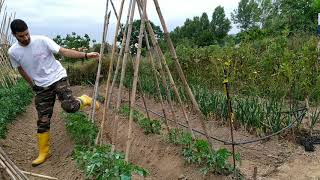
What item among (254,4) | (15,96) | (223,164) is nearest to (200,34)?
(254,4)

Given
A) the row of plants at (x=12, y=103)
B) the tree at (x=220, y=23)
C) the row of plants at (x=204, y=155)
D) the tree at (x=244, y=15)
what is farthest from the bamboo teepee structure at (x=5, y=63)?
the tree at (x=244, y=15)

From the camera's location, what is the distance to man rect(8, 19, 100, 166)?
16.7 feet

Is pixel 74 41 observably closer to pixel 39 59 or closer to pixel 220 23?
pixel 39 59

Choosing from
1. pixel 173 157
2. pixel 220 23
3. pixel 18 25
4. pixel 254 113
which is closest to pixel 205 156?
pixel 173 157

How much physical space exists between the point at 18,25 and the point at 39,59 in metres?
0.50

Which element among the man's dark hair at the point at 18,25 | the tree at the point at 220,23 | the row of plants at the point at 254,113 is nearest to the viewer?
the man's dark hair at the point at 18,25

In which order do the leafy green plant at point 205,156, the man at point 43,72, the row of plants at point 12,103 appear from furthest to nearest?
the row of plants at point 12,103
the man at point 43,72
the leafy green plant at point 205,156

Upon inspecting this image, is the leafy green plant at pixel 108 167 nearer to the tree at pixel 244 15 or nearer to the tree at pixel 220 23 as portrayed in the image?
the tree at pixel 220 23

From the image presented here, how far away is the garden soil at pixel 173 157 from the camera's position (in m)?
4.50

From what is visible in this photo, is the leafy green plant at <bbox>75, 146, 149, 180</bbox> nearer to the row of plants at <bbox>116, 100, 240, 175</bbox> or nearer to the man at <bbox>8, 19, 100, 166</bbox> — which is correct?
the row of plants at <bbox>116, 100, 240, 175</bbox>

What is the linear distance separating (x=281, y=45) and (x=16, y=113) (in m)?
4.86

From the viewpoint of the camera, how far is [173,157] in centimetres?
473

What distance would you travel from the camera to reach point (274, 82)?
7035 mm

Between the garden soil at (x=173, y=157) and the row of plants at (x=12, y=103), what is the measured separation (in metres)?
0.39
